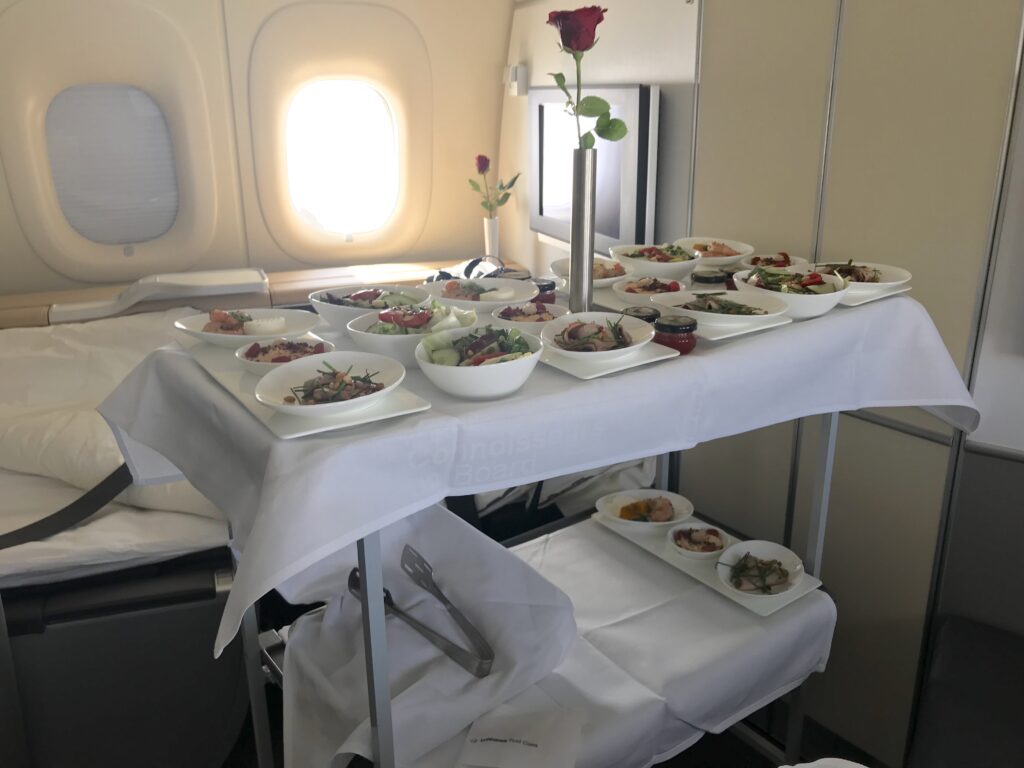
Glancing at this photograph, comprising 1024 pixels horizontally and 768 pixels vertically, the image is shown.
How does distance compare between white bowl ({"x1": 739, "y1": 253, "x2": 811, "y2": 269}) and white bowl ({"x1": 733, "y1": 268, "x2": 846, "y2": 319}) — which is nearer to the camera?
white bowl ({"x1": 733, "y1": 268, "x2": 846, "y2": 319})

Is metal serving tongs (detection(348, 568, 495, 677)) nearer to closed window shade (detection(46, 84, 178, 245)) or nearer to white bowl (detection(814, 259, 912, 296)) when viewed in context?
white bowl (detection(814, 259, 912, 296))

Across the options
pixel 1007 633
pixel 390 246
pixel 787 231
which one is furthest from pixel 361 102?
pixel 1007 633

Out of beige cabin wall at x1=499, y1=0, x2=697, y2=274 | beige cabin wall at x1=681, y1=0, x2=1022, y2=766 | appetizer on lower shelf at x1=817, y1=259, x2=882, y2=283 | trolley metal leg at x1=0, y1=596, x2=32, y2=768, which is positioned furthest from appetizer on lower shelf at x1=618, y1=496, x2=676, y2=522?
trolley metal leg at x1=0, y1=596, x2=32, y2=768

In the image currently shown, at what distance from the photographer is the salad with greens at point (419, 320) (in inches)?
52.7

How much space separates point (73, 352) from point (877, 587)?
2.74m

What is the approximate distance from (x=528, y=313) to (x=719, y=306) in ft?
1.13

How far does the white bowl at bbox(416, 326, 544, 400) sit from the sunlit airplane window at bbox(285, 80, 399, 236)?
3.45 metres

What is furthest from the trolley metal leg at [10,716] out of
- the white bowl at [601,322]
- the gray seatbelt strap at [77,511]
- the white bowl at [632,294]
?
the white bowl at [632,294]

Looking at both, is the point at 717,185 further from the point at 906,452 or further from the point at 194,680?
the point at 194,680

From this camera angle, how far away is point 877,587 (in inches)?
81.5

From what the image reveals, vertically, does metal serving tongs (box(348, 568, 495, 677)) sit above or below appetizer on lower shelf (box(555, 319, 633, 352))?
below

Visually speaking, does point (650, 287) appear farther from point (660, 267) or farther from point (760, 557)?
point (760, 557)

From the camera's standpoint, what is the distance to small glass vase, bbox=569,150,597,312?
145 centimetres

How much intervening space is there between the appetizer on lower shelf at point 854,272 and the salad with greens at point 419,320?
2.59ft
